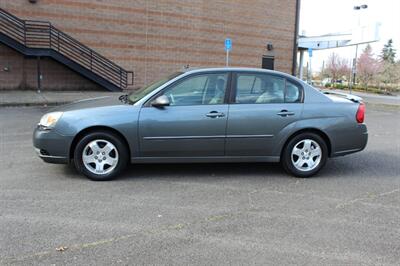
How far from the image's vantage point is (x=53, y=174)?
5.96m

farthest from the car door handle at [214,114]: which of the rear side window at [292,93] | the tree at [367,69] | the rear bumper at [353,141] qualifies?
the tree at [367,69]

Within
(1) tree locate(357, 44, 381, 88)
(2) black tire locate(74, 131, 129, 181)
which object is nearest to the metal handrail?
(2) black tire locate(74, 131, 129, 181)

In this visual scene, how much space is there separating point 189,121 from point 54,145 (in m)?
1.80

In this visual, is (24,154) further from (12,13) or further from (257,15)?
(257,15)

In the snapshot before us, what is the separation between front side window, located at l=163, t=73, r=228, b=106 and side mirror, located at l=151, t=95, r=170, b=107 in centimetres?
17

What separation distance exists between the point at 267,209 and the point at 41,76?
54.5ft

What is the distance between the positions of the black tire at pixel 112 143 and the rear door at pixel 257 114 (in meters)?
1.43

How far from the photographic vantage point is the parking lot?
3654mm

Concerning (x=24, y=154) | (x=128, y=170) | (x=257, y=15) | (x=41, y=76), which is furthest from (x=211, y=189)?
(x=257, y=15)

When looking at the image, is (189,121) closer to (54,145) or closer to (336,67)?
(54,145)

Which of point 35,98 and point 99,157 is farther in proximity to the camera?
point 35,98

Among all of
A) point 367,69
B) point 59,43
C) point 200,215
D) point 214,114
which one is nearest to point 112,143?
point 214,114

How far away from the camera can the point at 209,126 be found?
5.82 meters

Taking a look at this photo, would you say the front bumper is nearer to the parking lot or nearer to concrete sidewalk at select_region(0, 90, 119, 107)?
the parking lot
